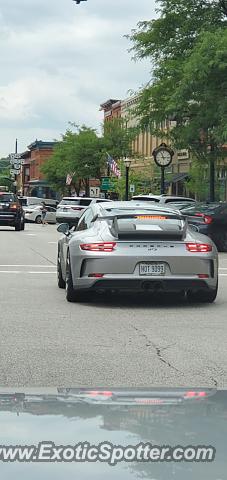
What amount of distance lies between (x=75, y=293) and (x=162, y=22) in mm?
23251

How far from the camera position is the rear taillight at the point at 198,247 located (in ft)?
35.3

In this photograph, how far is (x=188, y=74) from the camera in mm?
26859

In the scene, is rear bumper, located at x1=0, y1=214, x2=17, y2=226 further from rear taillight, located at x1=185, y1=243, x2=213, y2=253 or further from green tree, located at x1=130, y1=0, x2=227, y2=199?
rear taillight, located at x1=185, y1=243, x2=213, y2=253

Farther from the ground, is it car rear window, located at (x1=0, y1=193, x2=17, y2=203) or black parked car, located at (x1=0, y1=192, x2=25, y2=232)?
car rear window, located at (x1=0, y1=193, x2=17, y2=203)

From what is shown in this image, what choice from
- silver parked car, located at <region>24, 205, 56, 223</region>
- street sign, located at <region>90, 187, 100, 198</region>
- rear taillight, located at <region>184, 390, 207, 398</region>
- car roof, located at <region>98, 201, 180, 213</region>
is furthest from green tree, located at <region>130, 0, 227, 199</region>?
street sign, located at <region>90, 187, 100, 198</region>

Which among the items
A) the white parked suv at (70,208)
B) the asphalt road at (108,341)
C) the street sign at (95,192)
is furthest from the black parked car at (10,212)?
the street sign at (95,192)

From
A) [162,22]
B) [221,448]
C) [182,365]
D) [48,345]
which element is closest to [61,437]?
[221,448]

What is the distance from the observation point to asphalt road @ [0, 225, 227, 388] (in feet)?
21.6

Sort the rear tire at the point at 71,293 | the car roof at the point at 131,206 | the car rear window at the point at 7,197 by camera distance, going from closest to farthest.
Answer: the rear tire at the point at 71,293
the car roof at the point at 131,206
the car rear window at the point at 7,197

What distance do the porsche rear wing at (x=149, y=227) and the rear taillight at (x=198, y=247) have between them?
0.16 metres

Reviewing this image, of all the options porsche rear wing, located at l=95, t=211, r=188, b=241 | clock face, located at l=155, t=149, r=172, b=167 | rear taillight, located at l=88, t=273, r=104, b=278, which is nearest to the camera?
rear taillight, located at l=88, t=273, r=104, b=278

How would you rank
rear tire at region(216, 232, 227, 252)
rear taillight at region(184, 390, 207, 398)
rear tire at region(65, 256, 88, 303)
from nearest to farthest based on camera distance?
rear taillight at region(184, 390, 207, 398), rear tire at region(65, 256, 88, 303), rear tire at region(216, 232, 227, 252)

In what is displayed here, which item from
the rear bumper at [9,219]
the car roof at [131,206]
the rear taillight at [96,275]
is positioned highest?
the car roof at [131,206]

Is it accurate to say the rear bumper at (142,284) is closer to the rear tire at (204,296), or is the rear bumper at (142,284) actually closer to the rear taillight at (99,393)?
the rear tire at (204,296)
